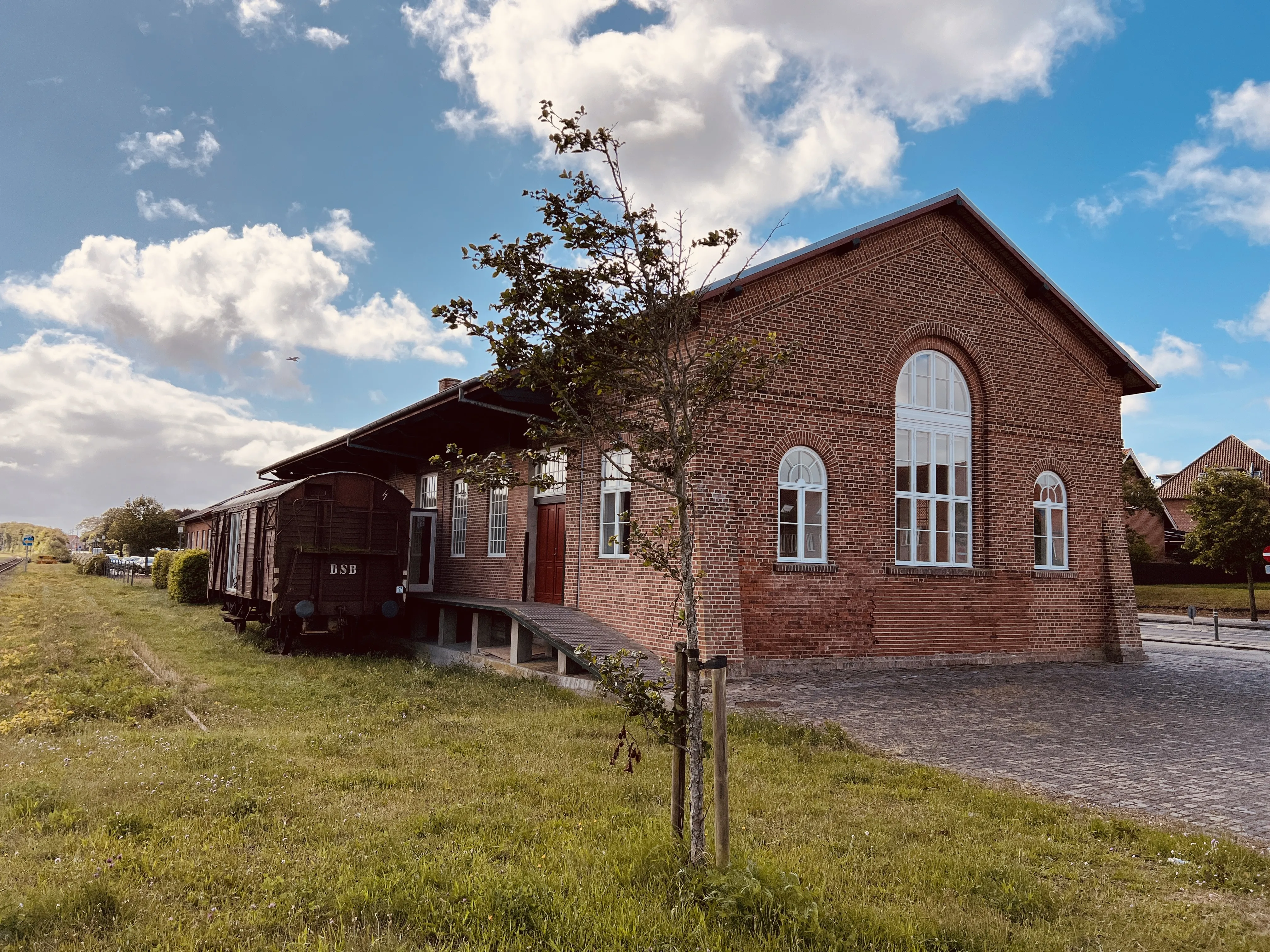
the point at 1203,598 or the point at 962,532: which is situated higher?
the point at 962,532

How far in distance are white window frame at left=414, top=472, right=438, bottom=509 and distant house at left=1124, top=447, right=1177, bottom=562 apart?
41.7 metres

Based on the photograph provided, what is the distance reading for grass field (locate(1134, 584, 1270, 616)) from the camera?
117 ft

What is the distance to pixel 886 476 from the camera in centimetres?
1442

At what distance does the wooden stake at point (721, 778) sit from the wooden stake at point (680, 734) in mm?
193

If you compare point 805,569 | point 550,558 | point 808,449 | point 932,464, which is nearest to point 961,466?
point 932,464

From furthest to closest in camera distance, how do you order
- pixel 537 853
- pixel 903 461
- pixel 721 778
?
pixel 903 461, pixel 537 853, pixel 721 778

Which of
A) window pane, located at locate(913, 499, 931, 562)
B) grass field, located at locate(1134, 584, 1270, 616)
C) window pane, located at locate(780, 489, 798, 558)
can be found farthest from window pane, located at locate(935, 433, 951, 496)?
grass field, located at locate(1134, 584, 1270, 616)

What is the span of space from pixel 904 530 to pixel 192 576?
23.3 meters

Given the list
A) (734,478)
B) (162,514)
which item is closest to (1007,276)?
(734,478)

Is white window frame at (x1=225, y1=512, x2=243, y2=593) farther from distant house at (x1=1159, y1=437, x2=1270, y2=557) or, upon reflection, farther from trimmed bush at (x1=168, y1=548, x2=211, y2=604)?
distant house at (x1=1159, y1=437, x2=1270, y2=557)

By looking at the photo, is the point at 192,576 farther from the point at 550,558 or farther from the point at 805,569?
the point at 805,569

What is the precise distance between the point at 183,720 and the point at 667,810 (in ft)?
20.5

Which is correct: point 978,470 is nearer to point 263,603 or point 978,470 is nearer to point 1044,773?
point 1044,773

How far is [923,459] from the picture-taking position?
15.0 meters
